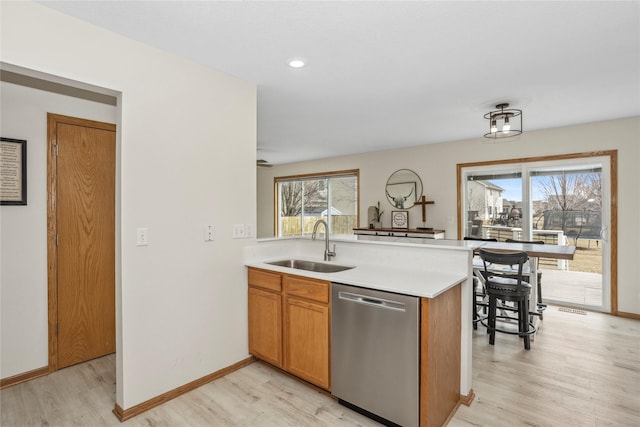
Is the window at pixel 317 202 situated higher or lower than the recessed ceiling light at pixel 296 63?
lower

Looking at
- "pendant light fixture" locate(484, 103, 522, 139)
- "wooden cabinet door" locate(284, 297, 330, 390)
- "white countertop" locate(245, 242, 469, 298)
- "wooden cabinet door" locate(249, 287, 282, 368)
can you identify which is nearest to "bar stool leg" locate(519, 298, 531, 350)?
"white countertop" locate(245, 242, 469, 298)

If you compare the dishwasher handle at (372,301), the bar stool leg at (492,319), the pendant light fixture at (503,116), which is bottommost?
the bar stool leg at (492,319)

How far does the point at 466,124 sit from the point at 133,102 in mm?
3770

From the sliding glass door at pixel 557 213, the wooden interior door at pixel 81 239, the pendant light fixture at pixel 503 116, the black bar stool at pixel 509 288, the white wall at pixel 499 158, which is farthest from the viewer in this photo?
the sliding glass door at pixel 557 213

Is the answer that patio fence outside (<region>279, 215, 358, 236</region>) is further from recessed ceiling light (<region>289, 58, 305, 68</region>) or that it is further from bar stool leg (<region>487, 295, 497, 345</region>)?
recessed ceiling light (<region>289, 58, 305, 68</region>)

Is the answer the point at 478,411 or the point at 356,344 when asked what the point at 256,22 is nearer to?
the point at 356,344

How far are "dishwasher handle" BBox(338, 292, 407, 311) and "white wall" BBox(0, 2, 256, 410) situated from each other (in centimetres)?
108

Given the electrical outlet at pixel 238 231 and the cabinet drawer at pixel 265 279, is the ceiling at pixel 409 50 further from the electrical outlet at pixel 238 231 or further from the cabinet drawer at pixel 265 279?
the cabinet drawer at pixel 265 279

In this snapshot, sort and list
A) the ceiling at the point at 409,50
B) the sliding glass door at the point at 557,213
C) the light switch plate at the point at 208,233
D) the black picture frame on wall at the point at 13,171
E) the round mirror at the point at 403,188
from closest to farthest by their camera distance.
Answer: the ceiling at the point at 409,50 < the black picture frame on wall at the point at 13,171 < the light switch plate at the point at 208,233 < the sliding glass door at the point at 557,213 < the round mirror at the point at 403,188

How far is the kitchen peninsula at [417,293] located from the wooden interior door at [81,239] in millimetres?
1351

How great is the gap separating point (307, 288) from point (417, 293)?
0.84 m

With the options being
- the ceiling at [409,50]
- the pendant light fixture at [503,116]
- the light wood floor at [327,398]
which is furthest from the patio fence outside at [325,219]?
the light wood floor at [327,398]

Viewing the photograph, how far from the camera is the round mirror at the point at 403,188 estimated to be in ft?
18.6

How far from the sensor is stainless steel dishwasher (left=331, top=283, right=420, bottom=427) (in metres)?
1.88
